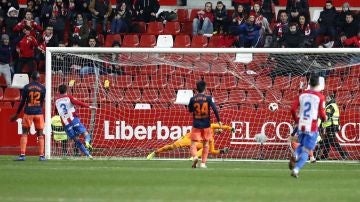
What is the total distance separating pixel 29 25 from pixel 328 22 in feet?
26.7

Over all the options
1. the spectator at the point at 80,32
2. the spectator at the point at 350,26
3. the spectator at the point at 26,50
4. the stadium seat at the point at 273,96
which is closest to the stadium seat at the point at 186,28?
the spectator at the point at 80,32

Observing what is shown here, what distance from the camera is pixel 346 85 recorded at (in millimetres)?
26891

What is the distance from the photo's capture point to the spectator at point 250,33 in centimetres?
2980

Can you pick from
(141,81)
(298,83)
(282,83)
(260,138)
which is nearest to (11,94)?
(141,81)

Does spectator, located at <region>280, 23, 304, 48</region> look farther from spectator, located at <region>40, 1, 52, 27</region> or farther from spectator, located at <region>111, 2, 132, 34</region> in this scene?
spectator, located at <region>40, 1, 52, 27</region>

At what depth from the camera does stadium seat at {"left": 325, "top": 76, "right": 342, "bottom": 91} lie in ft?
87.9

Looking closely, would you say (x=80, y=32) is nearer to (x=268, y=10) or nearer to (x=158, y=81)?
(x=158, y=81)

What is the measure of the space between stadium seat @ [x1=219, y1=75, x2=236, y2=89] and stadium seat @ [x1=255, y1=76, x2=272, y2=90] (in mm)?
558

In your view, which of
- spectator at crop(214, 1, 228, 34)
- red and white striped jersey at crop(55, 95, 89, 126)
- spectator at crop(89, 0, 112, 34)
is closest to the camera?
red and white striped jersey at crop(55, 95, 89, 126)

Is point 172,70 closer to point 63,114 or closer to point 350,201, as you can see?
point 63,114

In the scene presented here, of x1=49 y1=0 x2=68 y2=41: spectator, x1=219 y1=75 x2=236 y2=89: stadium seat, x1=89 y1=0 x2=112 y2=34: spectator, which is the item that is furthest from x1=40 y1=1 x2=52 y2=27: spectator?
x1=219 y1=75 x2=236 y2=89: stadium seat

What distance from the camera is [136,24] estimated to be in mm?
32062

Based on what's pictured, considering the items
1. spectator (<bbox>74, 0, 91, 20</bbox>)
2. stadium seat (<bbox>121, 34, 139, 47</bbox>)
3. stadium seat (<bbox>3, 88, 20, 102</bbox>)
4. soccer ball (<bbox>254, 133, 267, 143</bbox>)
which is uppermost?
spectator (<bbox>74, 0, 91, 20</bbox>)

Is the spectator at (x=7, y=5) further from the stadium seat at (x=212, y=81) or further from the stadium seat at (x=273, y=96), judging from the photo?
the stadium seat at (x=273, y=96)
